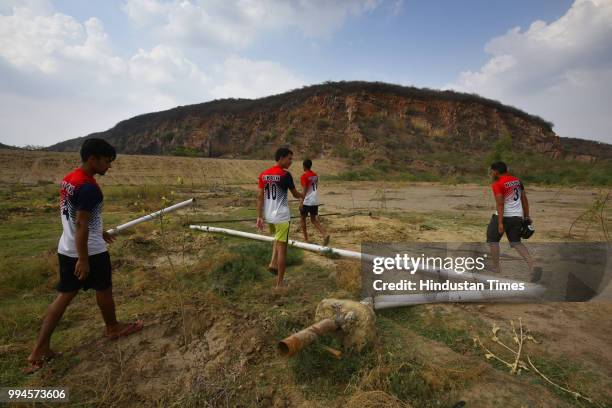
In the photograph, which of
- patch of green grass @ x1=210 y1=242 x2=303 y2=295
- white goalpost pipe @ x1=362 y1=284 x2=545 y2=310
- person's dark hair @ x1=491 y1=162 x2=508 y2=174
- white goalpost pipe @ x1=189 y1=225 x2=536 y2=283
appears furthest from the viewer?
person's dark hair @ x1=491 y1=162 x2=508 y2=174

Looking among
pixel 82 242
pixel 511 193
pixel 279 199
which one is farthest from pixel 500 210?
pixel 82 242

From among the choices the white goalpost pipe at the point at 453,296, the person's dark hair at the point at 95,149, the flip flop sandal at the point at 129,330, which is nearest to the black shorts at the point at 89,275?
the flip flop sandal at the point at 129,330

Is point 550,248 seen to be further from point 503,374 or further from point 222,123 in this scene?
point 222,123

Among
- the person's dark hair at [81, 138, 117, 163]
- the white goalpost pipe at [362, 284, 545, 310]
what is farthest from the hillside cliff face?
the person's dark hair at [81, 138, 117, 163]

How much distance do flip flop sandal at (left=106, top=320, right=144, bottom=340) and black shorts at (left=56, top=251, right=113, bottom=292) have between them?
1.47 feet

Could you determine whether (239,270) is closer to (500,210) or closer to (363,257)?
(363,257)

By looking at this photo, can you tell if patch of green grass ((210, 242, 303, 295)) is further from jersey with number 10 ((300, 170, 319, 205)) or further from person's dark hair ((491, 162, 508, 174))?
person's dark hair ((491, 162, 508, 174))

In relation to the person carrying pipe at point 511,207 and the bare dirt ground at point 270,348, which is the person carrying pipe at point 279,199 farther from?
the person carrying pipe at point 511,207

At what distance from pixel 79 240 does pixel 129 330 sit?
1.02 m

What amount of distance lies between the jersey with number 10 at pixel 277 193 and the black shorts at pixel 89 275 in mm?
1890

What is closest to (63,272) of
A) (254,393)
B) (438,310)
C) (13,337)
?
(13,337)

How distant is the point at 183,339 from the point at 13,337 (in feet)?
5.21

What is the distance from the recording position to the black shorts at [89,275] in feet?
9.01

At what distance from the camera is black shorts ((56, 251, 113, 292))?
9.01 ft
